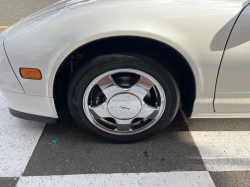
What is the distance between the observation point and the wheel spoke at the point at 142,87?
1.62 m

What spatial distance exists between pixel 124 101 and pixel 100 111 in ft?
0.66

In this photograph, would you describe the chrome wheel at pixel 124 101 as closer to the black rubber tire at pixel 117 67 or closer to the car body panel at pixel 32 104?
the black rubber tire at pixel 117 67

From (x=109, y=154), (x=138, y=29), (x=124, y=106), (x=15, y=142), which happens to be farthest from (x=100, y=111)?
(x=15, y=142)

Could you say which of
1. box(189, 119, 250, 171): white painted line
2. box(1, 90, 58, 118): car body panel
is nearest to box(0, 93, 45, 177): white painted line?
box(1, 90, 58, 118): car body panel

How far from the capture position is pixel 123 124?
1.79 metres

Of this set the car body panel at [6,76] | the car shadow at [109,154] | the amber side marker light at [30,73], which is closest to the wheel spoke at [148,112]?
the car shadow at [109,154]

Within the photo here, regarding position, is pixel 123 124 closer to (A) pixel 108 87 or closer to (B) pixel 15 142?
(A) pixel 108 87

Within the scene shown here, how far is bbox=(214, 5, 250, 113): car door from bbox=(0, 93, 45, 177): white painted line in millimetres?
1495

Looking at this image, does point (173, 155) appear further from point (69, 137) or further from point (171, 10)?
point (171, 10)

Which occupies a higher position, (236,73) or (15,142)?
(236,73)

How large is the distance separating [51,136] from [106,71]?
0.82 metres

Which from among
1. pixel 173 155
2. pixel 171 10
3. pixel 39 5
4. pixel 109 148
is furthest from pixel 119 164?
pixel 39 5

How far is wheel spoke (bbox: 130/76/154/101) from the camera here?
162cm

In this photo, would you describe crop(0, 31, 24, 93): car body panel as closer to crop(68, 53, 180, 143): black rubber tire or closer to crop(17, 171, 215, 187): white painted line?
crop(68, 53, 180, 143): black rubber tire
